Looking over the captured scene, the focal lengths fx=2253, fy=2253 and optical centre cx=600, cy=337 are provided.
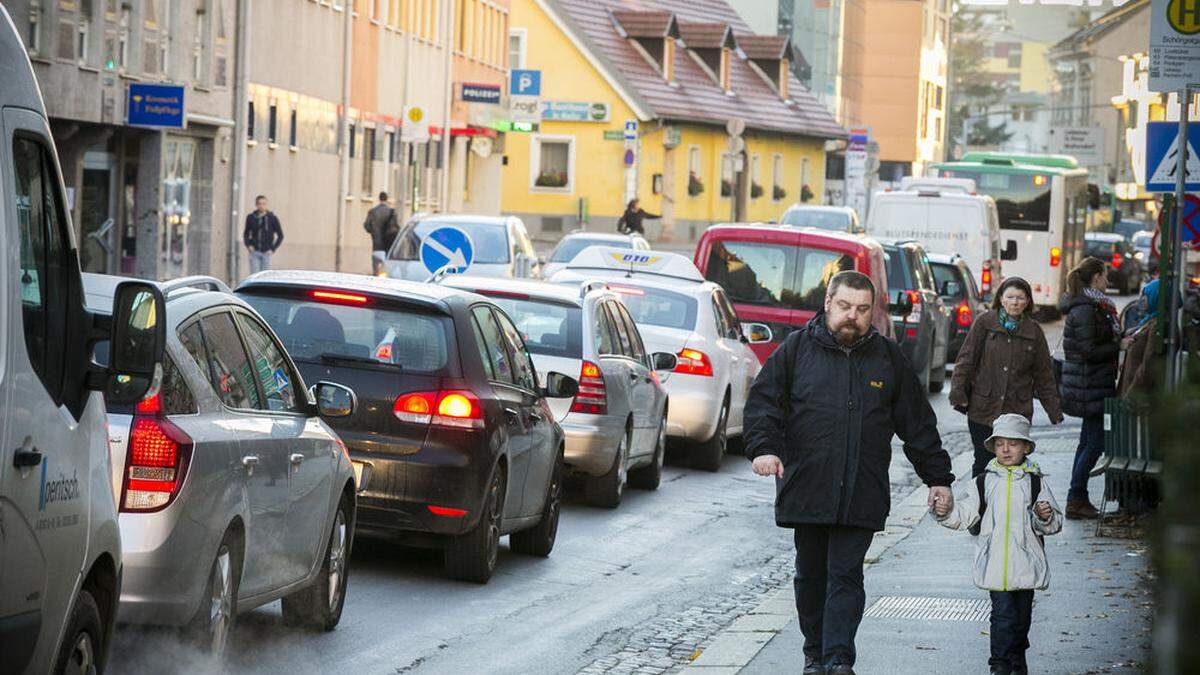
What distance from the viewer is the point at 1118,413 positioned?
46.8 feet

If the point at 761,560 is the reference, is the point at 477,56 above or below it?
above

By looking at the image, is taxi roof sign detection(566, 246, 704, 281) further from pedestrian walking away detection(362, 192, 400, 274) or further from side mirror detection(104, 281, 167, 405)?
pedestrian walking away detection(362, 192, 400, 274)

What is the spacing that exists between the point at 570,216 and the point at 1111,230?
18.8m

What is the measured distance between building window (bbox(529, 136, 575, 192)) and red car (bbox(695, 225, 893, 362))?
168 feet

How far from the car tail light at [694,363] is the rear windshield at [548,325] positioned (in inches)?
133

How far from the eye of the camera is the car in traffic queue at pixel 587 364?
48.5ft

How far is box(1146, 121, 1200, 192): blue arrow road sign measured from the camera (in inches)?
655

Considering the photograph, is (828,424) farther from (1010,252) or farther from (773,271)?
(1010,252)

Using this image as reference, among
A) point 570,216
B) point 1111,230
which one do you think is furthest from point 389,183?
point 1111,230

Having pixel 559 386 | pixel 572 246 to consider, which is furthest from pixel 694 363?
pixel 572 246

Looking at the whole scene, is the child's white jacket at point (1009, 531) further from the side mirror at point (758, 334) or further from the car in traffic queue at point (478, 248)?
the car in traffic queue at point (478, 248)

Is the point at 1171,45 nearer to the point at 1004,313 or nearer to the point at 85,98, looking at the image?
the point at 1004,313

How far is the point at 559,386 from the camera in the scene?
41.7 ft

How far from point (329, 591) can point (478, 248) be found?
22407mm
